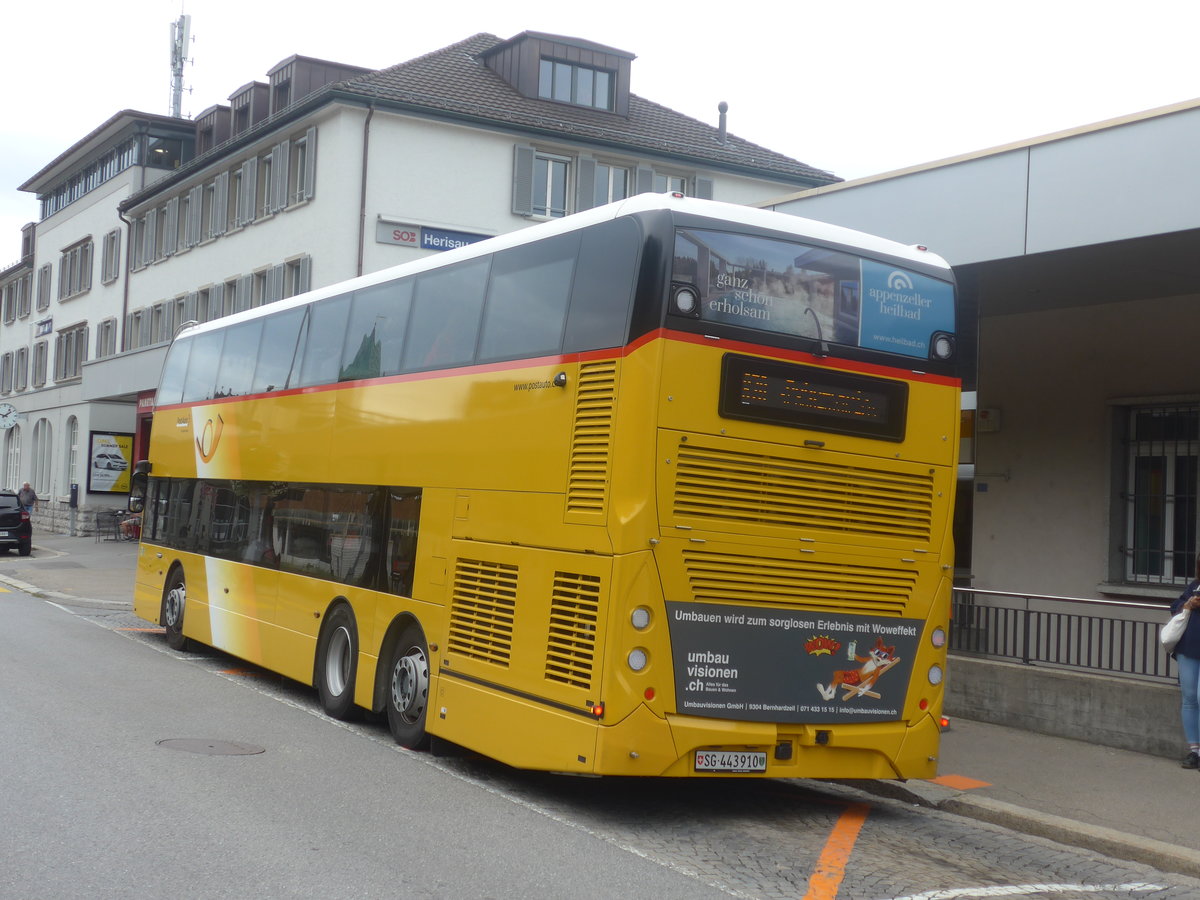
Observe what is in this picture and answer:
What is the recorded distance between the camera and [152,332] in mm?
41688

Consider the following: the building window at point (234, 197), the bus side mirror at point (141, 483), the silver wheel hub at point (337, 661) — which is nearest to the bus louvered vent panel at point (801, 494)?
the silver wheel hub at point (337, 661)

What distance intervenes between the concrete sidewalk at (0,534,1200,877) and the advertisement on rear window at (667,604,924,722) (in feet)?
3.90

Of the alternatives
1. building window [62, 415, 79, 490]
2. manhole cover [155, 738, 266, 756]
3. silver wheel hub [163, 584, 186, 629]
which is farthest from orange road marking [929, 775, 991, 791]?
building window [62, 415, 79, 490]

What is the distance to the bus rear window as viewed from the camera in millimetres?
8227

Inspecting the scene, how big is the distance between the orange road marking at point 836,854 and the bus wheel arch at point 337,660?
4499mm

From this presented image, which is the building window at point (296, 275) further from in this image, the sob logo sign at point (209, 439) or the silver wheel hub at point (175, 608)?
the sob logo sign at point (209, 439)

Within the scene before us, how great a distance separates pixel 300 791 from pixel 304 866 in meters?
2.01

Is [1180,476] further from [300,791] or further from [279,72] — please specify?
[279,72]

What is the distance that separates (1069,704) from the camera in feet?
39.3

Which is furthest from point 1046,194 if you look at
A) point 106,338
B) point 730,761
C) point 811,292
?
point 106,338

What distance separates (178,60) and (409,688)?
161 feet

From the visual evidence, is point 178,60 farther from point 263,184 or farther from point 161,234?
point 263,184

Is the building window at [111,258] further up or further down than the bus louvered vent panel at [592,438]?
further up

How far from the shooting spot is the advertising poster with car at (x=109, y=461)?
4550cm
